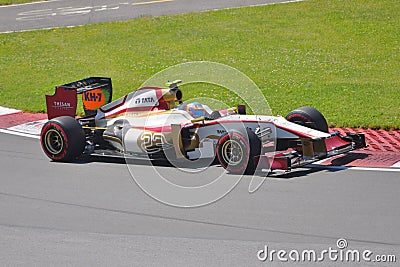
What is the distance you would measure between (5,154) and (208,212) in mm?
4880

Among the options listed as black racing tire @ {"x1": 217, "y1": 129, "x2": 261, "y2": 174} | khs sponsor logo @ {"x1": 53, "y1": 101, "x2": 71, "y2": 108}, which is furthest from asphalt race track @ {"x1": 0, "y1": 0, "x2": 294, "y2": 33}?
black racing tire @ {"x1": 217, "y1": 129, "x2": 261, "y2": 174}

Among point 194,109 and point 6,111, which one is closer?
point 194,109

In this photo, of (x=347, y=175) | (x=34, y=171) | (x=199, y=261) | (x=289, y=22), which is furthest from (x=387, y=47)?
(x=199, y=261)

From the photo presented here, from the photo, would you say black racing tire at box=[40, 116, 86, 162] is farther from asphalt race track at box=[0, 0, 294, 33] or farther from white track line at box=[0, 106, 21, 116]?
asphalt race track at box=[0, 0, 294, 33]

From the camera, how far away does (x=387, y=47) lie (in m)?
21.2

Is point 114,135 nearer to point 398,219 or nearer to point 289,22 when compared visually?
point 398,219

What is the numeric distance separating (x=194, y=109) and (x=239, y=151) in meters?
1.42

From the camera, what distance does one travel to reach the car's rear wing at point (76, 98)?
13492 millimetres

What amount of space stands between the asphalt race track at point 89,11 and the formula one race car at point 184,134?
1382 centimetres

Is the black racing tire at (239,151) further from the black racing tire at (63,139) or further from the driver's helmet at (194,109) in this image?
the black racing tire at (63,139)

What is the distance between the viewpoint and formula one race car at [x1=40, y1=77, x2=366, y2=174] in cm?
1172

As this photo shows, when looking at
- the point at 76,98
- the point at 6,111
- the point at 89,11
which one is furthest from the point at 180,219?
the point at 89,11

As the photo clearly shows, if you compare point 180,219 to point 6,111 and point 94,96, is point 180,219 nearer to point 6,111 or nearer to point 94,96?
point 94,96

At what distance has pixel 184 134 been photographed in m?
12.3
